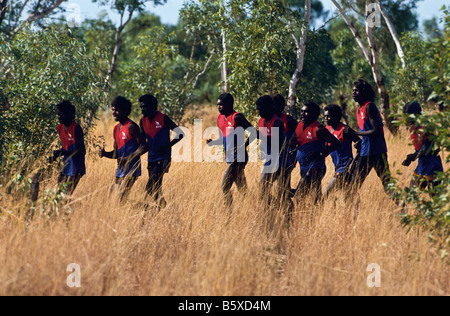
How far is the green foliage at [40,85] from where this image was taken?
8.16 meters

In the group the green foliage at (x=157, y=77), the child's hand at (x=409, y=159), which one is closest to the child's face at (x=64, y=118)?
the child's hand at (x=409, y=159)

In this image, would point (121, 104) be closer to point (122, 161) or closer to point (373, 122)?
point (122, 161)

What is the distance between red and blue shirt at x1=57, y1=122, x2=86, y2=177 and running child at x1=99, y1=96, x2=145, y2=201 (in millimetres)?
328

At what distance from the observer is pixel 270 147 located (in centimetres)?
743

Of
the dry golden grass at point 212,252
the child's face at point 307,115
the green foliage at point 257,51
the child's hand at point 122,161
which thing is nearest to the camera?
the dry golden grass at point 212,252

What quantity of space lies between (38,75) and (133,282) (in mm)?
4785

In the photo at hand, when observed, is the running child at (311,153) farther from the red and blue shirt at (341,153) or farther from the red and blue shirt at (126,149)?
the red and blue shirt at (126,149)

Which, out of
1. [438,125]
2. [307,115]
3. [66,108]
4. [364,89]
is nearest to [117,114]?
[66,108]

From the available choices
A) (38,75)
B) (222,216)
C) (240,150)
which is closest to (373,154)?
(240,150)

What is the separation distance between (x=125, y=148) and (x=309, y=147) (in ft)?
7.86

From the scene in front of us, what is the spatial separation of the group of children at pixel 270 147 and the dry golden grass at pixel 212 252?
0.37m

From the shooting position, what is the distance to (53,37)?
915 centimetres
